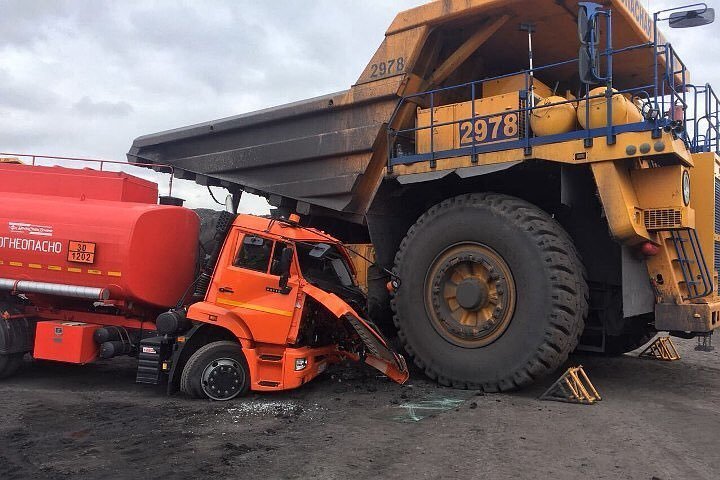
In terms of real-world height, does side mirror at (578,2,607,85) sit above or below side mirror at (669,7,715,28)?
below

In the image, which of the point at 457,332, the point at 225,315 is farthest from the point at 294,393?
the point at 457,332

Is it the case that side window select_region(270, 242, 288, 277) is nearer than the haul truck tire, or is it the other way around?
the haul truck tire

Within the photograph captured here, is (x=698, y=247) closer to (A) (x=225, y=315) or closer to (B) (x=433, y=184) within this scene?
(B) (x=433, y=184)

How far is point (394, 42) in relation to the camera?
7055 mm

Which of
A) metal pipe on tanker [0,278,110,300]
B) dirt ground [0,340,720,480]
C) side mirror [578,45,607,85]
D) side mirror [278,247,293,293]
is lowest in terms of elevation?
dirt ground [0,340,720,480]

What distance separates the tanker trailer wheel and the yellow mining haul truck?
1.97 meters

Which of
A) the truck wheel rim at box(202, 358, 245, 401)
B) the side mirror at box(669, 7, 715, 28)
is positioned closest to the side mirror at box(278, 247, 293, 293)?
the truck wheel rim at box(202, 358, 245, 401)

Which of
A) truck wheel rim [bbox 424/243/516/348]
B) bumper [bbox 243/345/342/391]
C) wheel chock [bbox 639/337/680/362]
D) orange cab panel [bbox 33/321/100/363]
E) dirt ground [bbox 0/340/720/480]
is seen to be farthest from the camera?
wheel chock [bbox 639/337/680/362]

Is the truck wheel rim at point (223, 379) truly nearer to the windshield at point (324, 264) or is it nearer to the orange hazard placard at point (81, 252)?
the windshield at point (324, 264)

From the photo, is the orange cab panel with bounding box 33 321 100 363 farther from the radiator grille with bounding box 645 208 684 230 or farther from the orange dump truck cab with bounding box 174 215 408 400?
the radiator grille with bounding box 645 208 684 230

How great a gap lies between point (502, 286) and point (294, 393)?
8.51 ft

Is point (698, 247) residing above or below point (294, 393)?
above

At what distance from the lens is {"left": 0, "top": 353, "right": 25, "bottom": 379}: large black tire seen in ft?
21.7

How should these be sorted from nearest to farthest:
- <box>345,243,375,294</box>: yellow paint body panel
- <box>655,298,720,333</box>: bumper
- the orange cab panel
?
<box>655,298,720,333</box>: bumper, the orange cab panel, <box>345,243,375,294</box>: yellow paint body panel
